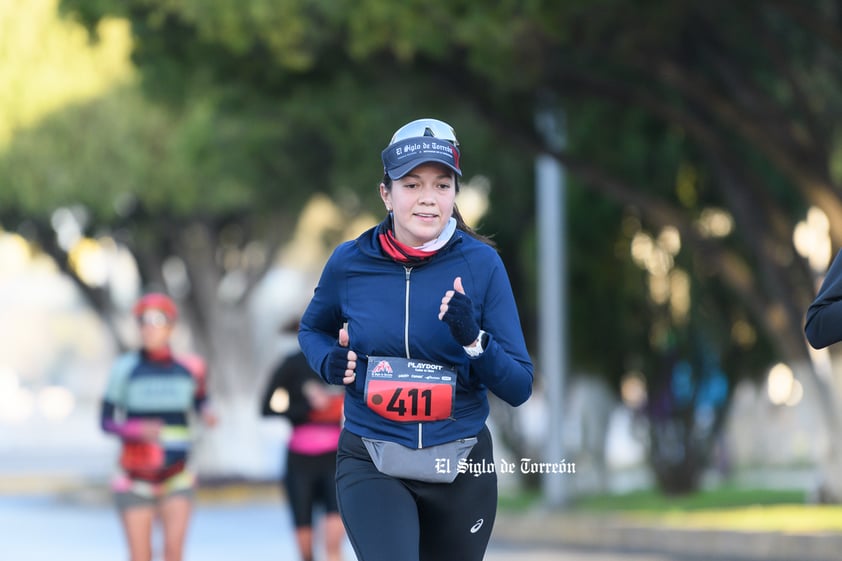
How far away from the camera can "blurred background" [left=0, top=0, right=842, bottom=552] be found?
1589 centimetres

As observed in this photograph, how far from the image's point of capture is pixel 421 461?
16.8 feet

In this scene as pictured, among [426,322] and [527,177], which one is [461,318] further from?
[527,177]

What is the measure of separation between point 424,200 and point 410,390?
0.52 m

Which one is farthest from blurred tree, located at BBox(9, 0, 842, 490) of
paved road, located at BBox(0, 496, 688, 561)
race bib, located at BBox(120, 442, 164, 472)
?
race bib, located at BBox(120, 442, 164, 472)

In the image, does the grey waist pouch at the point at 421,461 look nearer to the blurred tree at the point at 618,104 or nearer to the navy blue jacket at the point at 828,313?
the navy blue jacket at the point at 828,313

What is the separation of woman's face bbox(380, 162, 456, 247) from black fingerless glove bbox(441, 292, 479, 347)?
1.07ft

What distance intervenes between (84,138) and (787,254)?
13213 mm

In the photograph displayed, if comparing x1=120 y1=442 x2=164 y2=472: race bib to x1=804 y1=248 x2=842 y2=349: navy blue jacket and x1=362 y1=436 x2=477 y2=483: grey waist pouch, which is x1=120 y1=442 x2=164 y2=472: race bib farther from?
x1=804 y1=248 x2=842 y2=349: navy blue jacket

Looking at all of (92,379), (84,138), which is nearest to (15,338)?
(92,379)

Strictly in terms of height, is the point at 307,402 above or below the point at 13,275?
below

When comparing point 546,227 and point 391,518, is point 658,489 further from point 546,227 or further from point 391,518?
point 391,518

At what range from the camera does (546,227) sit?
1997cm

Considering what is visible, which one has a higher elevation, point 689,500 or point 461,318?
point 689,500

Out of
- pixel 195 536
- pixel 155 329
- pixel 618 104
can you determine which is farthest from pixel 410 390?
pixel 195 536
